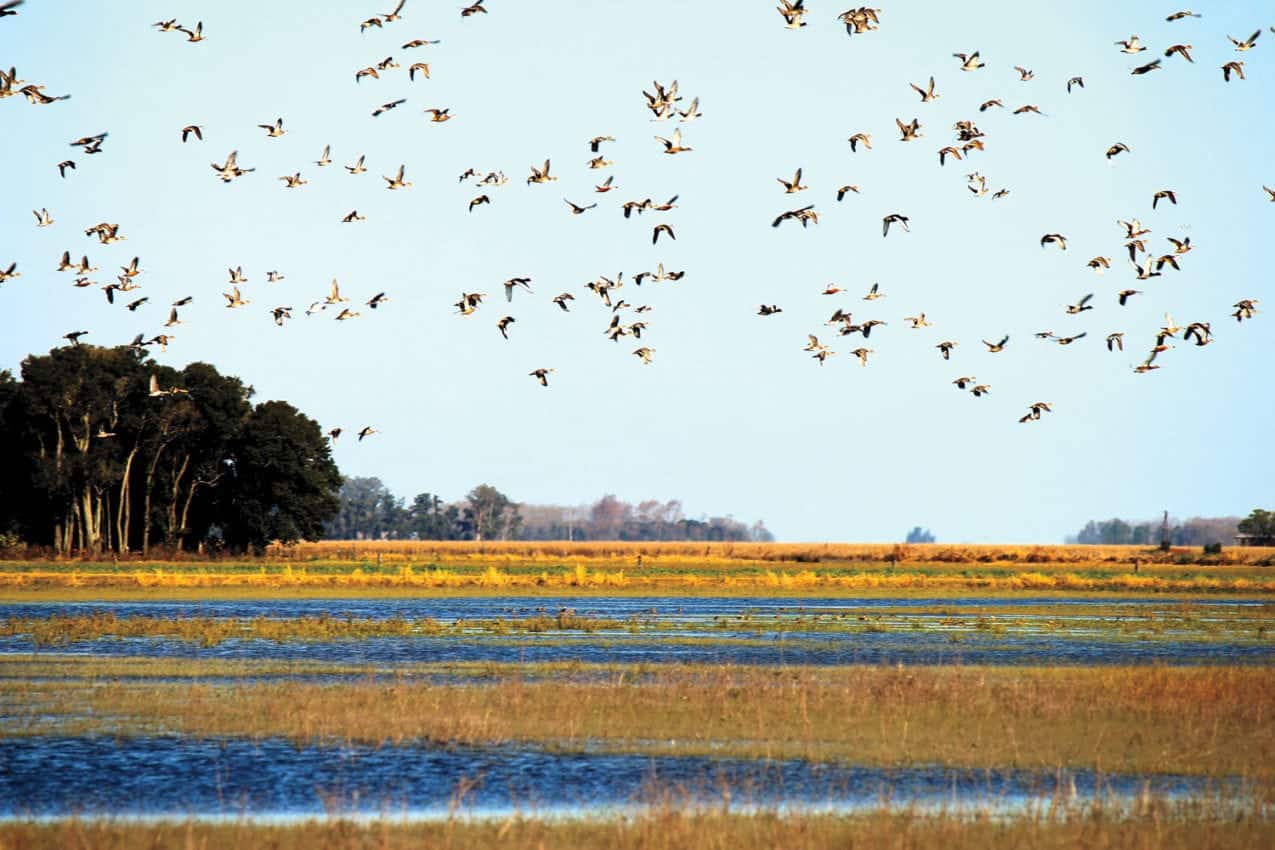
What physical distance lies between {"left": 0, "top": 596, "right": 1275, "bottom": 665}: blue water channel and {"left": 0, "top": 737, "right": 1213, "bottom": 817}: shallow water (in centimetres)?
1475

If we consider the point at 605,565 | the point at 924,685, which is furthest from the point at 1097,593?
the point at 924,685

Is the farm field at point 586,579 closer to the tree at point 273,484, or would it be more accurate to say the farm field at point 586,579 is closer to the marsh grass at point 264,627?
the tree at point 273,484

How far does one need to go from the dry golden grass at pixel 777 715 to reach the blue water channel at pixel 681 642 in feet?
21.3

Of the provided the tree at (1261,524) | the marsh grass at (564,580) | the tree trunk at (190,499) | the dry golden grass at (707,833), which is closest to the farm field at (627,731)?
the dry golden grass at (707,833)

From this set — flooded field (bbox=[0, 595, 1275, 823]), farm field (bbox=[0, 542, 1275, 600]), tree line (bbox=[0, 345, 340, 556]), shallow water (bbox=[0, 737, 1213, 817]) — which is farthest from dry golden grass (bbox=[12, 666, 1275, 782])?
tree line (bbox=[0, 345, 340, 556])

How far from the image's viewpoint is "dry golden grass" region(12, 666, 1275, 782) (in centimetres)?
2484

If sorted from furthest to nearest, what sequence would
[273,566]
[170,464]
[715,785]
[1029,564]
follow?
[1029,564] → [170,464] → [273,566] → [715,785]

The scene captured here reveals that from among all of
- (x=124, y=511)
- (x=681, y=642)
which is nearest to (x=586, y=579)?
(x=124, y=511)

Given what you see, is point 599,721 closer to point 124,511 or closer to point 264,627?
point 264,627

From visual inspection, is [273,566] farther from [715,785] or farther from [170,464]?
[715,785]

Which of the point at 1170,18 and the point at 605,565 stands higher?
the point at 1170,18

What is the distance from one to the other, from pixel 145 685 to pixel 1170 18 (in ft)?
90.6

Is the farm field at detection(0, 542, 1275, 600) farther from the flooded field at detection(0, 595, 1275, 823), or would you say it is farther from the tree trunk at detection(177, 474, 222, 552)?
the flooded field at detection(0, 595, 1275, 823)

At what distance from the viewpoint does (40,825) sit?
61.3ft
